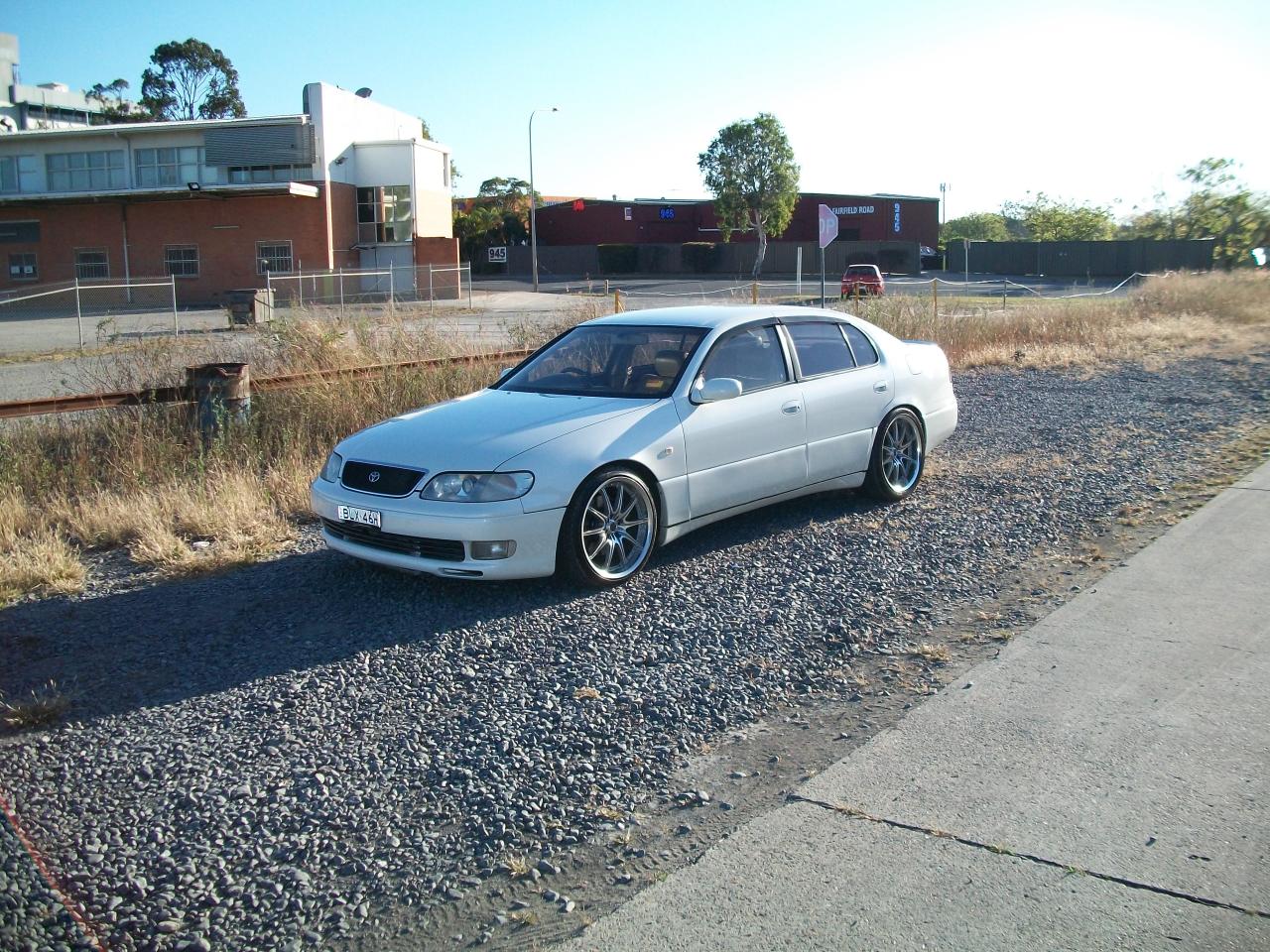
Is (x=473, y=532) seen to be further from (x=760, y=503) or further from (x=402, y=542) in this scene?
(x=760, y=503)

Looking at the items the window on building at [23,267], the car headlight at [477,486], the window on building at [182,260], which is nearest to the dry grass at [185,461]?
the car headlight at [477,486]

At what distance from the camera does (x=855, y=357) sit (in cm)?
817

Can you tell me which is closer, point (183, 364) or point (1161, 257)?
point (183, 364)

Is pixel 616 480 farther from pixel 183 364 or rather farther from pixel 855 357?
pixel 183 364

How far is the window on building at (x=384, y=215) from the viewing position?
157ft

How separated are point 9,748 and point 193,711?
66 centimetres

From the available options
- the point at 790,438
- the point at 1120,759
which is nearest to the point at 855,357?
the point at 790,438

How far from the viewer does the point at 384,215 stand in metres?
47.9

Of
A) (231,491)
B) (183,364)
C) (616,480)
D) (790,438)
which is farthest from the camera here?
(183,364)

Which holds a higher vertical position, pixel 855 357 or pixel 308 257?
pixel 308 257

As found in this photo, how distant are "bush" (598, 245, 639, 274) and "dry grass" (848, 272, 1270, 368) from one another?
1793 inches

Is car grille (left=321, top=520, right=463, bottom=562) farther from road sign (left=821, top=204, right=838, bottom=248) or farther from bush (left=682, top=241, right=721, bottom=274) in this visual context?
bush (left=682, top=241, right=721, bottom=274)

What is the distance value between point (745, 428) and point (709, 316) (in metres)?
0.93

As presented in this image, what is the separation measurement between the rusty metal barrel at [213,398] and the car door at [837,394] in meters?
4.51
